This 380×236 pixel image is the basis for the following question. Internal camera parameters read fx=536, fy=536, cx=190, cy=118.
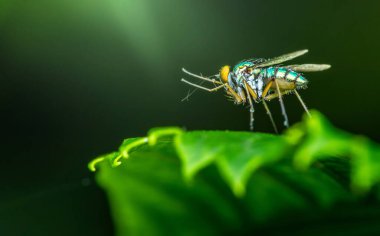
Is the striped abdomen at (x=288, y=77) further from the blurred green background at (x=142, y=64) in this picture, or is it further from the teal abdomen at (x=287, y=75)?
the blurred green background at (x=142, y=64)

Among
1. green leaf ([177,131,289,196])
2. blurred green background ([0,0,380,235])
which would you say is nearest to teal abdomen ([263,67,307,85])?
blurred green background ([0,0,380,235])

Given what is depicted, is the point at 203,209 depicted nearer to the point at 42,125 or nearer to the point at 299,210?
the point at 299,210

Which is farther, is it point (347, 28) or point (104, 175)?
point (347, 28)

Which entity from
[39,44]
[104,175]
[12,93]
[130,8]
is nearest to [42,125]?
[12,93]

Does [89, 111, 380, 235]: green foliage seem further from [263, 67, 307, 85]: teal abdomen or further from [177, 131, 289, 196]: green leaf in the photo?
[263, 67, 307, 85]: teal abdomen

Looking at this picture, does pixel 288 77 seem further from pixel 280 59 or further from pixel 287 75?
pixel 280 59

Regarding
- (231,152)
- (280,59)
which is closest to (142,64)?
(280,59)
